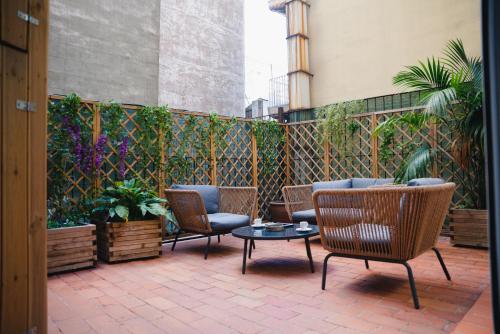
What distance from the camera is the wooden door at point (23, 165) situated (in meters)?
1.14

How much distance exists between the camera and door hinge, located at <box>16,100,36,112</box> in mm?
1195

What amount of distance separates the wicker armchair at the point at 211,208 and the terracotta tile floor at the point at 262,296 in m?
0.30

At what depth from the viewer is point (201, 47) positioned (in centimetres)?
729

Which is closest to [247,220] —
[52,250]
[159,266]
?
[159,266]

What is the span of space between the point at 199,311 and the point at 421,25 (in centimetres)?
549

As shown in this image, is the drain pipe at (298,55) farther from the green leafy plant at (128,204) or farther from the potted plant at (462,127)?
the green leafy plant at (128,204)

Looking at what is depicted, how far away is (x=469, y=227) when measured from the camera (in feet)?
10.8

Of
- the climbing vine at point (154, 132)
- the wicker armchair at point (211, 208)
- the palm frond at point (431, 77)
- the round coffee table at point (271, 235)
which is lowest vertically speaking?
the round coffee table at point (271, 235)

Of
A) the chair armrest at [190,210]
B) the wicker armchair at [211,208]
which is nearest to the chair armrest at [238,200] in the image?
the wicker armchair at [211,208]

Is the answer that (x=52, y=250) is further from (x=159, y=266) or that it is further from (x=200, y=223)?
(x=200, y=223)

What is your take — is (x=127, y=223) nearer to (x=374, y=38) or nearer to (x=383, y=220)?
(x=383, y=220)

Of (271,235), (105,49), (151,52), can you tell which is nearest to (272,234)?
(271,235)

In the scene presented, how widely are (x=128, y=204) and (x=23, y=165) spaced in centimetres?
197

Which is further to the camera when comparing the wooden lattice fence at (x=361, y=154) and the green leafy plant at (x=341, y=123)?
the green leafy plant at (x=341, y=123)
